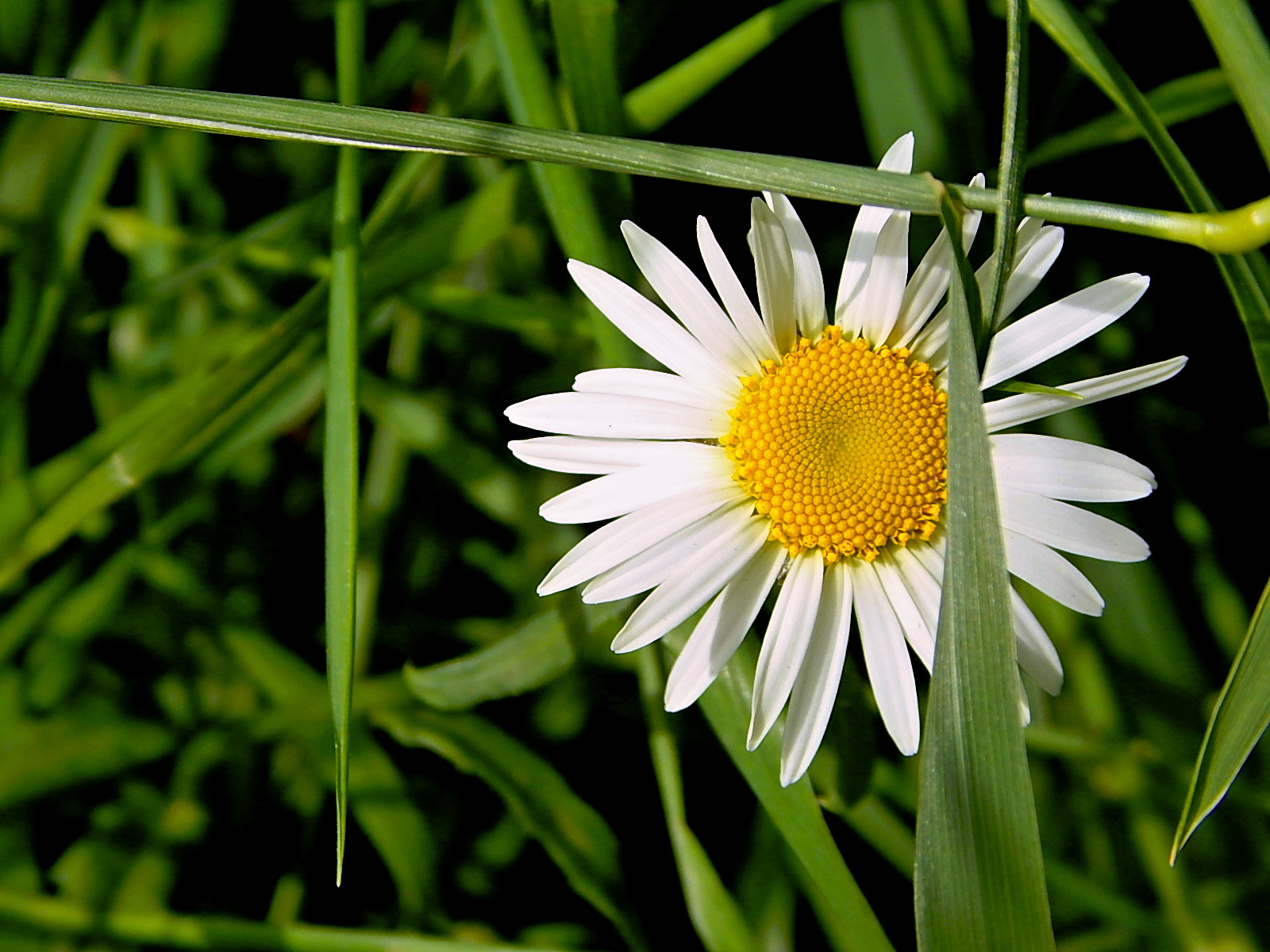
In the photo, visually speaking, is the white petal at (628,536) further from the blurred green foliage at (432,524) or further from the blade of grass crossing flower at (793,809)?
the blurred green foliage at (432,524)

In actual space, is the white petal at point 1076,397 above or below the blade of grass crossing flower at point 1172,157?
below

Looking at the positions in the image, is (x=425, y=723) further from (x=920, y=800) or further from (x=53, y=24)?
(x=53, y=24)

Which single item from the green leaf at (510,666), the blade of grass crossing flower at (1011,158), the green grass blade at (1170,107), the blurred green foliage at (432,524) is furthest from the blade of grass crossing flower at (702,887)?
the green grass blade at (1170,107)

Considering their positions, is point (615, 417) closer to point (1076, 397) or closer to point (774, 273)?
point (774, 273)

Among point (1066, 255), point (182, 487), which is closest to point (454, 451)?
point (182, 487)

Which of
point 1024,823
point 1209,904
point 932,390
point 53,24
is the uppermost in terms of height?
point 53,24
